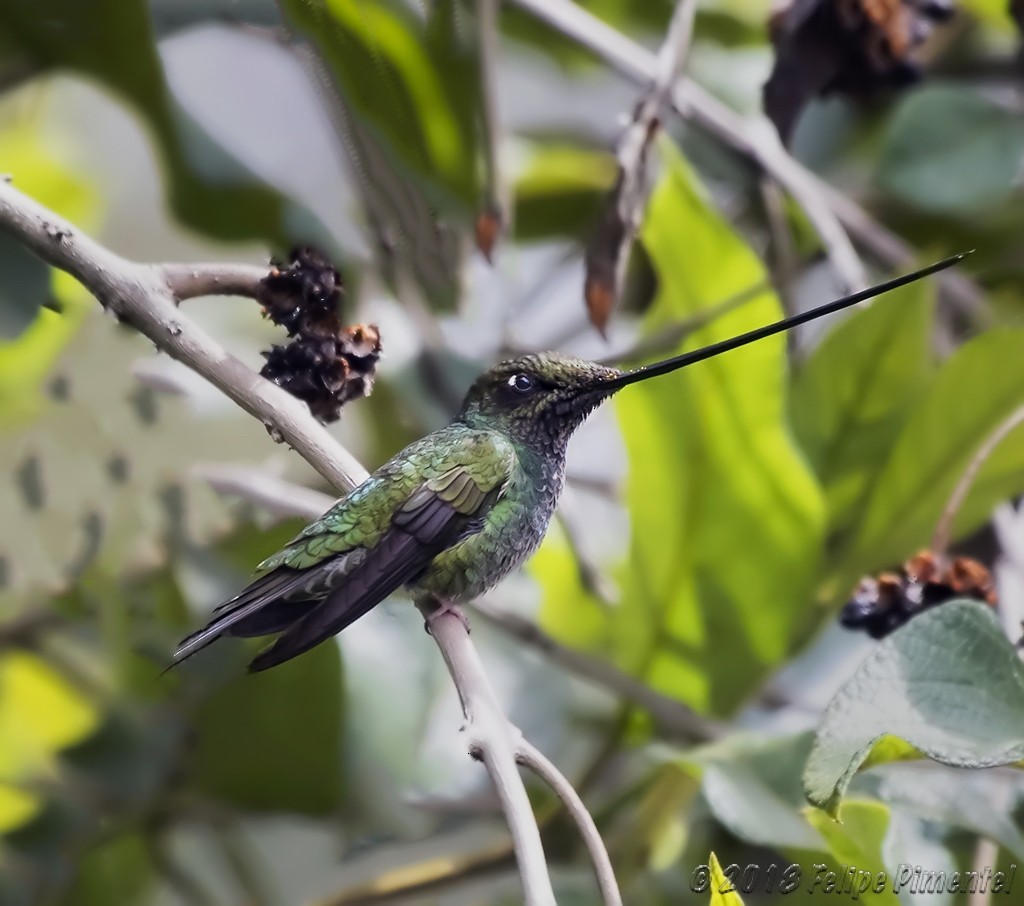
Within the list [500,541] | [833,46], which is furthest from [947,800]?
[833,46]

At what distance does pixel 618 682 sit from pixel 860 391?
329 millimetres

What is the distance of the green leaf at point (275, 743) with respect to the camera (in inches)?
34.1

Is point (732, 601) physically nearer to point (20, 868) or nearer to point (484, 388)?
point (484, 388)

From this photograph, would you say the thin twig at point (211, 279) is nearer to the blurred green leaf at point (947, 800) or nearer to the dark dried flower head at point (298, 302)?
the dark dried flower head at point (298, 302)

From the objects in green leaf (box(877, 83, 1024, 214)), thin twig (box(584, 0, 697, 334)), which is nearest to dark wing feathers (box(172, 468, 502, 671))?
thin twig (box(584, 0, 697, 334))

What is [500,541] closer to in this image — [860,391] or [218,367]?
[218,367]

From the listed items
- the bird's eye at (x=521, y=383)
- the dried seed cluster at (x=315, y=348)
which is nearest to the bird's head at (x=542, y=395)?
the bird's eye at (x=521, y=383)

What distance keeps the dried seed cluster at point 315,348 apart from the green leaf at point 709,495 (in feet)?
1.25

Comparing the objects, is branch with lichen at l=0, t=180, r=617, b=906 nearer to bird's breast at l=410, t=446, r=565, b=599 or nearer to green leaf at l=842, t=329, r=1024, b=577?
bird's breast at l=410, t=446, r=565, b=599

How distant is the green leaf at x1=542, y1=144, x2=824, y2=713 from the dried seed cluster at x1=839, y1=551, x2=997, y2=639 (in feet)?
0.48

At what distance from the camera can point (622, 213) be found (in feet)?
2.65

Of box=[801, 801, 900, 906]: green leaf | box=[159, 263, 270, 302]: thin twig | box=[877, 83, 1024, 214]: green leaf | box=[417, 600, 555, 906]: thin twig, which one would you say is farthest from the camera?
box=[877, 83, 1024, 214]: green leaf

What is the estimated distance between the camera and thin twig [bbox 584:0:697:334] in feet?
2.62

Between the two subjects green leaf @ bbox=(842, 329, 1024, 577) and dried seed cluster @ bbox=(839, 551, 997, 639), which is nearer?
dried seed cluster @ bbox=(839, 551, 997, 639)
